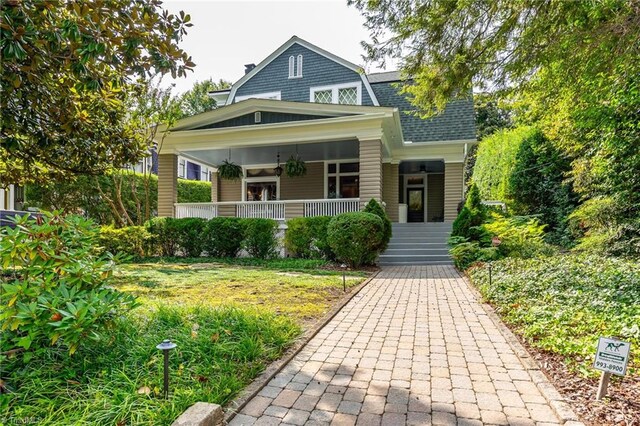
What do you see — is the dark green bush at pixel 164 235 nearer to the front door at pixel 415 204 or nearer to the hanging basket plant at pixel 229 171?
the hanging basket plant at pixel 229 171

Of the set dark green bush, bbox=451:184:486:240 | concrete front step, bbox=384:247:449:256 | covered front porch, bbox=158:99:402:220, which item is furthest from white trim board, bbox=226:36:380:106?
concrete front step, bbox=384:247:449:256

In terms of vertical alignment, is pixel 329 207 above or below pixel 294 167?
below

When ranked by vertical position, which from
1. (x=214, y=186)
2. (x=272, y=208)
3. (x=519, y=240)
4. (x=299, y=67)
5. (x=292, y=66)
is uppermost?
(x=292, y=66)

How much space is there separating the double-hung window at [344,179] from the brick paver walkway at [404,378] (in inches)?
430

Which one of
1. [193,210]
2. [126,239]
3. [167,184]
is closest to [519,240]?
[193,210]

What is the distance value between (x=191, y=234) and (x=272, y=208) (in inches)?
113

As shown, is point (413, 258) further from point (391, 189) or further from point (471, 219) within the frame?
point (391, 189)

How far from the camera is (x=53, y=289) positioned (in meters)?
2.80

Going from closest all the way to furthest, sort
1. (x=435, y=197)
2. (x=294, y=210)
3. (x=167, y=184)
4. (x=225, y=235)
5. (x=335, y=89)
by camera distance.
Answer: (x=225, y=235) → (x=294, y=210) → (x=167, y=184) → (x=335, y=89) → (x=435, y=197)

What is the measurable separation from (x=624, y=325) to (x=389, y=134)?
9897mm

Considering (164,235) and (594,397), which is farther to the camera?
(164,235)

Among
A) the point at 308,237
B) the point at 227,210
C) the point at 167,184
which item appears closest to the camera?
the point at 308,237

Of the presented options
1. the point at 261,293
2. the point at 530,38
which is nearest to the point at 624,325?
the point at 530,38

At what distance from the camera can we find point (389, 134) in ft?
41.8
